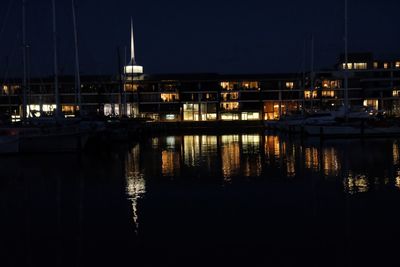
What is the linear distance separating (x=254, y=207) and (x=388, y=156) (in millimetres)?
22230

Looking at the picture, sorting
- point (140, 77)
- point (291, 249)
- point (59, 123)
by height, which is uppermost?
point (140, 77)

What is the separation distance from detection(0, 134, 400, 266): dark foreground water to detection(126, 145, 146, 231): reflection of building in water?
0.05 metres

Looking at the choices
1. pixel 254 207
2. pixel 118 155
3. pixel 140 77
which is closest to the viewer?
pixel 254 207

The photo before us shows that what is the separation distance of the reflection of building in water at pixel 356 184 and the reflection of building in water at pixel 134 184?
355 inches

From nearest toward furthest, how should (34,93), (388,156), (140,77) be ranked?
1. (388,156)
2. (34,93)
3. (140,77)

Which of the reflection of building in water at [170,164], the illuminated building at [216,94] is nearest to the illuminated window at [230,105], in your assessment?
the illuminated building at [216,94]

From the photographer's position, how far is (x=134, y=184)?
25.8 meters

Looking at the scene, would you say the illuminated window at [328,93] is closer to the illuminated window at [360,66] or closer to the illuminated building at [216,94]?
the illuminated building at [216,94]

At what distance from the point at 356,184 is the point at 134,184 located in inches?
414

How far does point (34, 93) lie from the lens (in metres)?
114

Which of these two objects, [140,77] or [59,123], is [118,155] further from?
[140,77]

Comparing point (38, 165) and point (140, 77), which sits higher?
point (140, 77)

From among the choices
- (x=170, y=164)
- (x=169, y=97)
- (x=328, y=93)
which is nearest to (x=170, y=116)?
(x=169, y=97)

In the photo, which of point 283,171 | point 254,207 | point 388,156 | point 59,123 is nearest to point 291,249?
point 254,207
